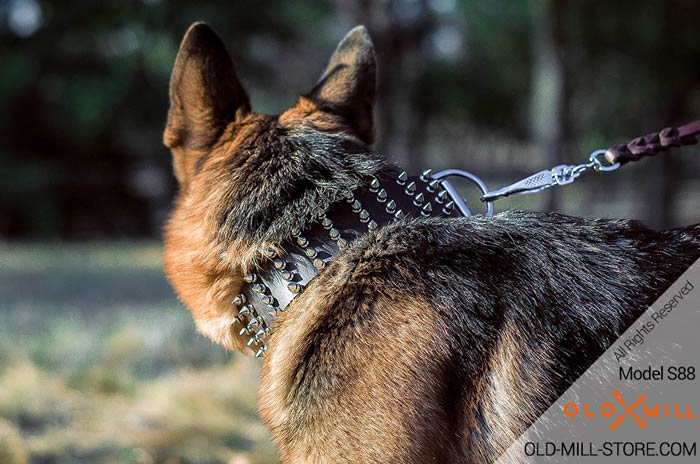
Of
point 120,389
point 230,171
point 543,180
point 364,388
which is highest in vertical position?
point 230,171

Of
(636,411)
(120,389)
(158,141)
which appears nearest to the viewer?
(636,411)

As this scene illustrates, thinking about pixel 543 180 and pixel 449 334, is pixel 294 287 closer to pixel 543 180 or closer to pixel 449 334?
pixel 449 334

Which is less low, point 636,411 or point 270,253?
point 270,253

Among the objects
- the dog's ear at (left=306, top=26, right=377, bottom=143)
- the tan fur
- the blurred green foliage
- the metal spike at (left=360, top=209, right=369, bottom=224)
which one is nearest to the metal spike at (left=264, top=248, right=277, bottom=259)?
the tan fur

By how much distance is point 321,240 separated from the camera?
7.85 ft

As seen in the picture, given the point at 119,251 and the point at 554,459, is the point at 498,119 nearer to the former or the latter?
the point at 119,251

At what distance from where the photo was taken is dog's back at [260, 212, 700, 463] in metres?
2.04

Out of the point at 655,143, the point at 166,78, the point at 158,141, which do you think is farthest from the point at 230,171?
the point at 158,141

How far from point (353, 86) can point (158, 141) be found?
15621 mm

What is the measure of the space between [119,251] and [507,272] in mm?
13354

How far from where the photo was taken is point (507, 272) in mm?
2203

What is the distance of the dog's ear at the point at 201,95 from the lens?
271cm

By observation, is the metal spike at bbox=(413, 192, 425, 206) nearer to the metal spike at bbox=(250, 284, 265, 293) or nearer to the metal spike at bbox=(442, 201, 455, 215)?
the metal spike at bbox=(442, 201, 455, 215)

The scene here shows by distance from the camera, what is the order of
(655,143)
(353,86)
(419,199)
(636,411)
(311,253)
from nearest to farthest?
(636,411), (311,253), (419,199), (655,143), (353,86)
